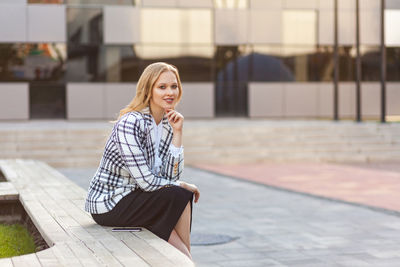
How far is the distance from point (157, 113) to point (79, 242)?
1.11m

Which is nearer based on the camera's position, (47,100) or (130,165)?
(130,165)

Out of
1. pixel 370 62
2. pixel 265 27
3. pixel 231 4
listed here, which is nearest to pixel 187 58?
pixel 231 4

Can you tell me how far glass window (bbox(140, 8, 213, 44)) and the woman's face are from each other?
86.7ft

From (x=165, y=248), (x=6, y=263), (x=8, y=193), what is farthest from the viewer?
(x=8, y=193)

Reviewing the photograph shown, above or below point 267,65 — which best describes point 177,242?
below

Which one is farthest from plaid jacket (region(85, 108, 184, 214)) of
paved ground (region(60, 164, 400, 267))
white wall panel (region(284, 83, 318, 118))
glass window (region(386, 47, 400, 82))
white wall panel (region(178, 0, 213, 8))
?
glass window (region(386, 47, 400, 82))

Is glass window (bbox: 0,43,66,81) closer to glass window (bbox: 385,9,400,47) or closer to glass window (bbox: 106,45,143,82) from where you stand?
glass window (bbox: 106,45,143,82)

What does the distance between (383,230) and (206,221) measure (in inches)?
89.3

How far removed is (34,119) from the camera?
30438mm

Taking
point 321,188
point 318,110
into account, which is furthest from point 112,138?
point 318,110

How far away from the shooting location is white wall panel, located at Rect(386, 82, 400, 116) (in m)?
33.5

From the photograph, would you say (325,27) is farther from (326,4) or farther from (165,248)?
(165,248)

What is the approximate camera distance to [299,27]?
32.7 m

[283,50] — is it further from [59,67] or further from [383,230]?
[383,230]
